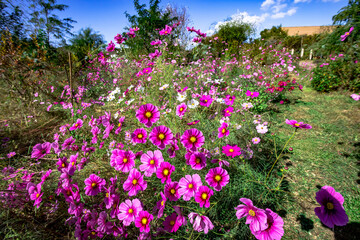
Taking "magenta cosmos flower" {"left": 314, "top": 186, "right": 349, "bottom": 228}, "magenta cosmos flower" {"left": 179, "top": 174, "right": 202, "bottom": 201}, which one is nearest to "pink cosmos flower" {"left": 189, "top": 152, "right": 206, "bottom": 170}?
"magenta cosmos flower" {"left": 179, "top": 174, "right": 202, "bottom": 201}

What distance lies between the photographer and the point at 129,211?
97cm

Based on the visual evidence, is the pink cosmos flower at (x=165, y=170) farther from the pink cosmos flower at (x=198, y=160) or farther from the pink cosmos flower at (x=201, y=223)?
the pink cosmos flower at (x=201, y=223)

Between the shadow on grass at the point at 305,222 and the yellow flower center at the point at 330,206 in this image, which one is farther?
the shadow on grass at the point at 305,222

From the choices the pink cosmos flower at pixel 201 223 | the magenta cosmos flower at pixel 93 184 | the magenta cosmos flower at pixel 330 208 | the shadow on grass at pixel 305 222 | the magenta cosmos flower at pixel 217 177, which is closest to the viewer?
the magenta cosmos flower at pixel 330 208

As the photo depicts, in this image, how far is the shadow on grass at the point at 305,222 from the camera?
1.29 metres

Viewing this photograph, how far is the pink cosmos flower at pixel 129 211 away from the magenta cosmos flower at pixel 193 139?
0.46m

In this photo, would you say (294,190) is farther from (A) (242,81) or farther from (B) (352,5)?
(B) (352,5)

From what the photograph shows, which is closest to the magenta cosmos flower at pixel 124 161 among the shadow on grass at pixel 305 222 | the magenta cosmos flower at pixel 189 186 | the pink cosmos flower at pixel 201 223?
the magenta cosmos flower at pixel 189 186

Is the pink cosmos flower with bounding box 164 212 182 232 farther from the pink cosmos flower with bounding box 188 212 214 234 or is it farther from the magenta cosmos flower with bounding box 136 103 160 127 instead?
the magenta cosmos flower with bounding box 136 103 160 127

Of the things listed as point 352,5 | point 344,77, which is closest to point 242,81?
point 352,5

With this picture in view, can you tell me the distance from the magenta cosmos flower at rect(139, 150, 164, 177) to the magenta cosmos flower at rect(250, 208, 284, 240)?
0.60 metres

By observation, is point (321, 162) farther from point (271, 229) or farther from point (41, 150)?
point (41, 150)

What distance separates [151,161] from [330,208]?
36.4 inches

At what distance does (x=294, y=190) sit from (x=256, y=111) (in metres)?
1.89
